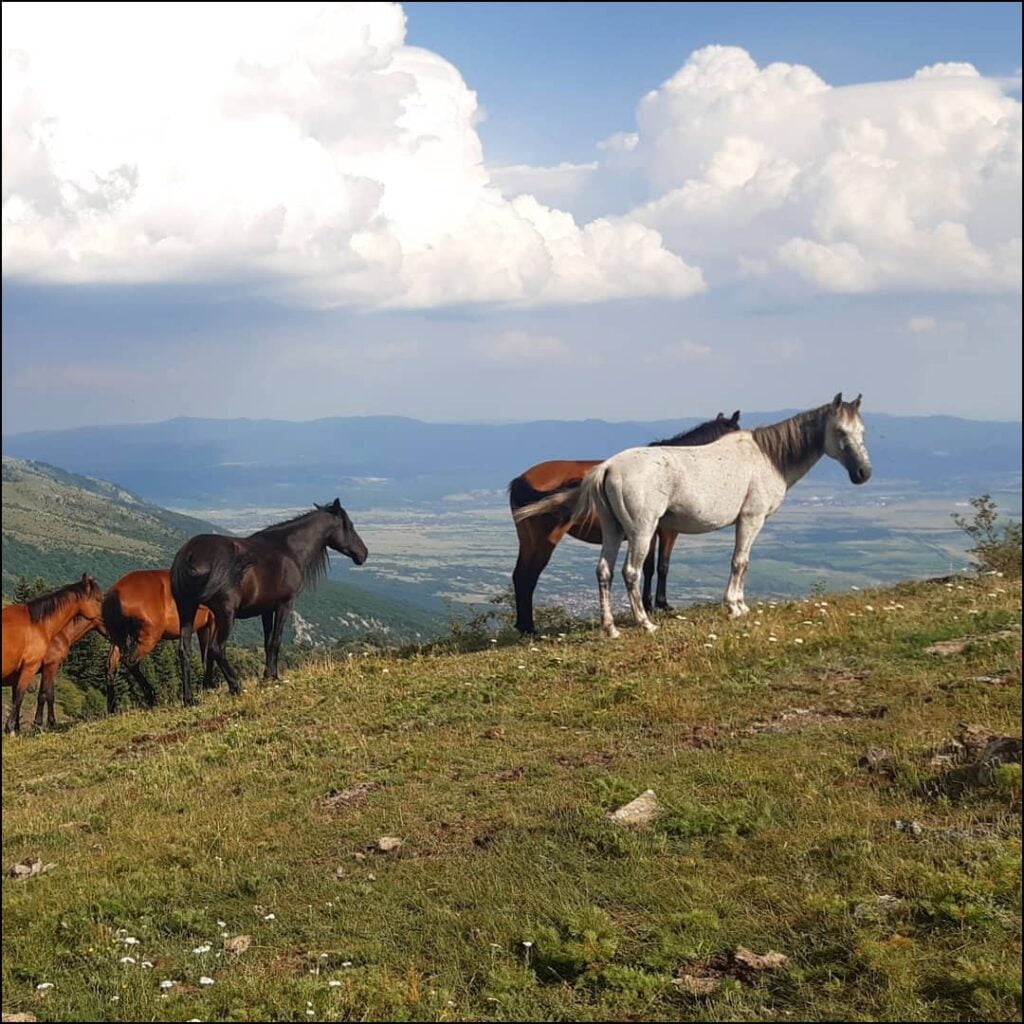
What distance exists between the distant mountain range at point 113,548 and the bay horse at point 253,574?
41.7 meters

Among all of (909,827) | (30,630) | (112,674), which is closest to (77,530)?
(112,674)

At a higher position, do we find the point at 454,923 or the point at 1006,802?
the point at 1006,802

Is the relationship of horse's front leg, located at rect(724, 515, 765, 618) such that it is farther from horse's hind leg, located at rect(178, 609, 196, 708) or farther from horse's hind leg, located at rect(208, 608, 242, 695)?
horse's hind leg, located at rect(178, 609, 196, 708)

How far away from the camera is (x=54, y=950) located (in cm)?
693

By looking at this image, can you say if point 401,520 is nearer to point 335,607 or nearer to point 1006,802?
point 335,607

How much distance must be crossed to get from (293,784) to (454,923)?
3.67 meters

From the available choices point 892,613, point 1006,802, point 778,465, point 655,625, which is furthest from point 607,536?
point 1006,802

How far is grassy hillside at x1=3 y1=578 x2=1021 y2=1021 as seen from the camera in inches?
228

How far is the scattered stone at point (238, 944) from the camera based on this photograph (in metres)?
6.76

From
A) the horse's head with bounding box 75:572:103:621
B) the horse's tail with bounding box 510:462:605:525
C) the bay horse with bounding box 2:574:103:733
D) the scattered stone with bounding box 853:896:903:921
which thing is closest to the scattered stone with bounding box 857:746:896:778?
the scattered stone with bounding box 853:896:903:921

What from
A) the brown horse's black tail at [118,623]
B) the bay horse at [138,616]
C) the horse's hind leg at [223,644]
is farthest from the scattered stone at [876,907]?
the brown horse's black tail at [118,623]

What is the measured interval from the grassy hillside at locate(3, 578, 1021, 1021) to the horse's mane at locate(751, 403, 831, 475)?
4054 mm

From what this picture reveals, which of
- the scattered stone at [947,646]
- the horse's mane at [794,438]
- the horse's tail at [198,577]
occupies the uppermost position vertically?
the horse's mane at [794,438]

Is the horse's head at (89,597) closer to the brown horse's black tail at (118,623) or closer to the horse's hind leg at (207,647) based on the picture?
the brown horse's black tail at (118,623)
